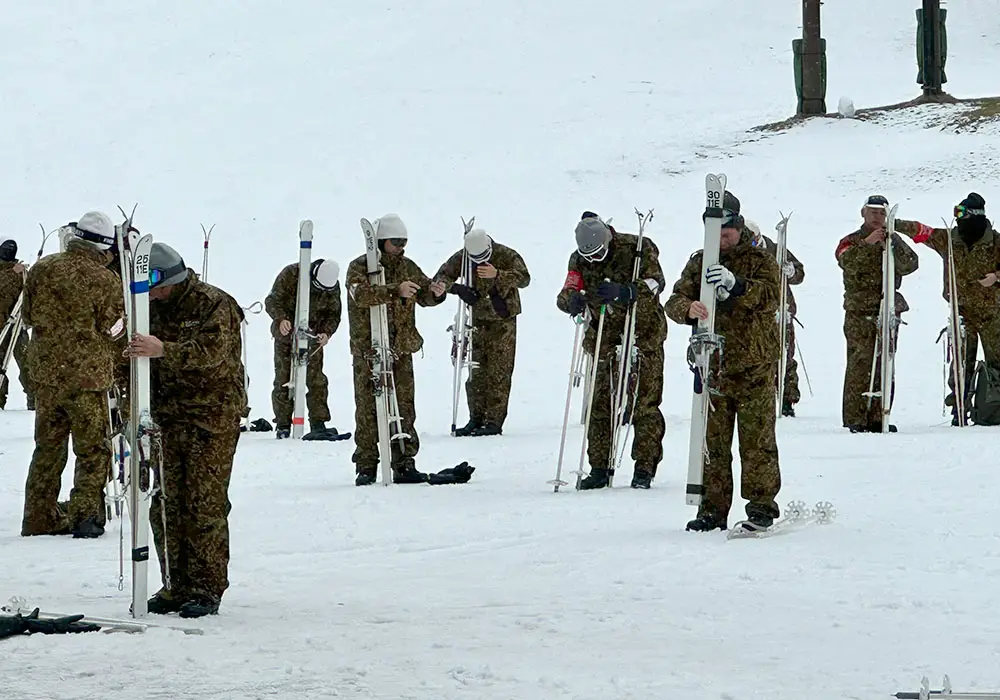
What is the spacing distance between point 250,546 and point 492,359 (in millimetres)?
6457

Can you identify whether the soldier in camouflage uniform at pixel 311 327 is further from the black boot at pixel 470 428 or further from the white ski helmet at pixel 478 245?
the white ski helmet at pixel 478 245

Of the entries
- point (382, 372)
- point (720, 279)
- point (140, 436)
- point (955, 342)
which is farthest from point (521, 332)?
point (140, 436)

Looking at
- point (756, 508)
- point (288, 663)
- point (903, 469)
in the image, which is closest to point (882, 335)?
point (903, 469)

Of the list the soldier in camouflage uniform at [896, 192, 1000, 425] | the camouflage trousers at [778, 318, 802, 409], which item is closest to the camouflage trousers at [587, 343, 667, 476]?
the soldier in camouflage uniform at [896, 192, 1000, 425]

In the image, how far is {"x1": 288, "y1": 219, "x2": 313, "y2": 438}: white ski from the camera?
606 inches

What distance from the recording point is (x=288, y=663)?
603 cm

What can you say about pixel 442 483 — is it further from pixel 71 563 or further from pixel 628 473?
pixel 71 563

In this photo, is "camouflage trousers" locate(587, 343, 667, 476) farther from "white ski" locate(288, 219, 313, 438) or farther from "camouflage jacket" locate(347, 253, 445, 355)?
"white ski" locate(288, 219, 313, 438)

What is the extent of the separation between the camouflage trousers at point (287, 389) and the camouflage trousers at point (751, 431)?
7057 millimetres

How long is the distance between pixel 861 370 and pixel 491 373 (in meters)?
3.69

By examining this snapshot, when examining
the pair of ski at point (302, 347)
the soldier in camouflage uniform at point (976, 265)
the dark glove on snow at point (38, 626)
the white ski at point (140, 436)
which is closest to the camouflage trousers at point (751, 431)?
the white ski at point (140, 436)

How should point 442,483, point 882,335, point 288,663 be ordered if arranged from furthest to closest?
point 882,335
point 442,483
point 288,663

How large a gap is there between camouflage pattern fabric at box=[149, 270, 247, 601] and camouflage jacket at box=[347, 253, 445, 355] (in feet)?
15.1

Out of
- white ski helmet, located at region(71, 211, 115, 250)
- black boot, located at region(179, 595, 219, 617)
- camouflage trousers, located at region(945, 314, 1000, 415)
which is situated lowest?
black boot, located at region(179, 595, 219, 617)
